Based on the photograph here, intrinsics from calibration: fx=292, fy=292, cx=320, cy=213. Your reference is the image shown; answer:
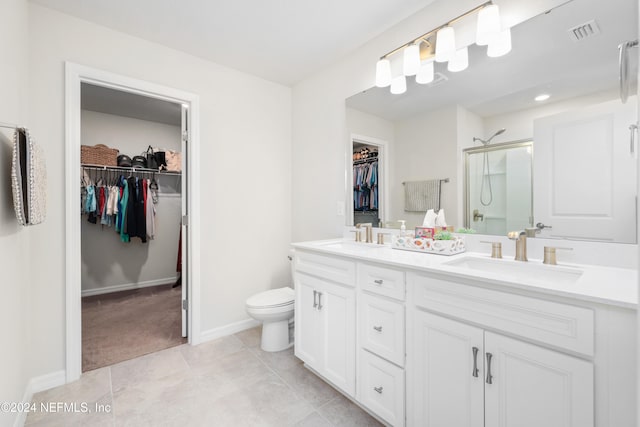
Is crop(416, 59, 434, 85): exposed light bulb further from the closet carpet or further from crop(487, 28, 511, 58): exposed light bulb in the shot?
the closet carpet

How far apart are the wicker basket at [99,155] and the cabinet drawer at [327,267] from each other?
310 centimetres

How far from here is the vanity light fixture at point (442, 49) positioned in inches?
60.7

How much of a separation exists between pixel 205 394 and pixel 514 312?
177cm

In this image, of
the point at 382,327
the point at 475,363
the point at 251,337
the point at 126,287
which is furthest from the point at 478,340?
the point at 126,287

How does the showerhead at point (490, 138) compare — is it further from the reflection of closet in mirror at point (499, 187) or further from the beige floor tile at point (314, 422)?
the beige floor tile at point (314, 422)

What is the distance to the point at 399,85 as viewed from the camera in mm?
2064

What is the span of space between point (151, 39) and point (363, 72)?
166 cm

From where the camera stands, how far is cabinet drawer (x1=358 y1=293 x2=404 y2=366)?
1385 mm

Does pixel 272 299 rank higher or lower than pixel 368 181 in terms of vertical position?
lower

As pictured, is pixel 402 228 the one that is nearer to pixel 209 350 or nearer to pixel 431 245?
pixel 431 245

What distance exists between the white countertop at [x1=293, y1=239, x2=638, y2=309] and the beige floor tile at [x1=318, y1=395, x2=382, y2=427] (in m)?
0.87

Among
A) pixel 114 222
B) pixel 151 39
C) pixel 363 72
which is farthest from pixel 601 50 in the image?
pixel 114 222

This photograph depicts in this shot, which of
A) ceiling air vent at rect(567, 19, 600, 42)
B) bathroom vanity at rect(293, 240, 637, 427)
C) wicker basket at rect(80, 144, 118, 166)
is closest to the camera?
bathroom vanity at rect(293, 240, 637, 427)

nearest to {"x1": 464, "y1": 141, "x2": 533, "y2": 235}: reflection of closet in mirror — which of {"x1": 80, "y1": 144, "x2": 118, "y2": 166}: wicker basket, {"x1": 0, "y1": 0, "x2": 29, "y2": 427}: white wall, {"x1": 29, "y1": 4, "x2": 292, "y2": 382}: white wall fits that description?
{"x1": 29, "y1": 4, "x2": 292, "y2": 382}: white wall
